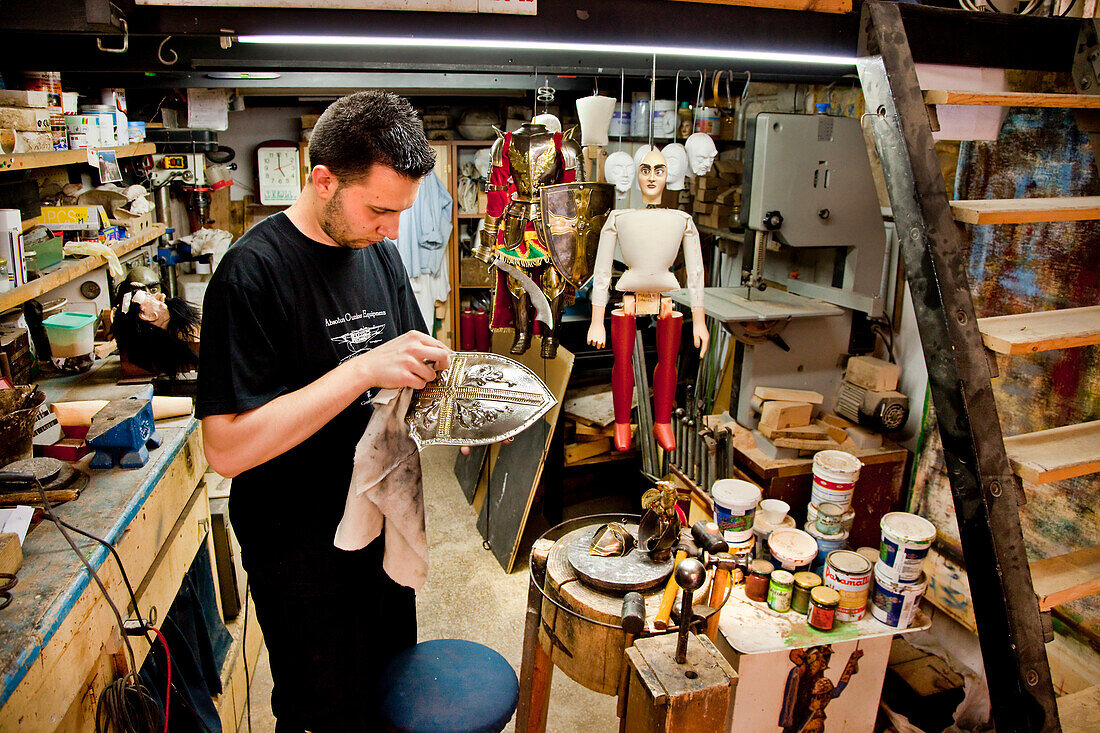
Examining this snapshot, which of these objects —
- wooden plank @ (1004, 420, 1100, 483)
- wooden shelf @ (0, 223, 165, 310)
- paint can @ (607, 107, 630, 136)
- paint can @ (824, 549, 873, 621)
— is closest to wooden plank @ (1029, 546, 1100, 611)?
wooden plank @ (1004, 420, 1100, 483)

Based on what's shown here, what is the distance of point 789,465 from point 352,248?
88.3 inches

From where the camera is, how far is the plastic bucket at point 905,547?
230 centimetres

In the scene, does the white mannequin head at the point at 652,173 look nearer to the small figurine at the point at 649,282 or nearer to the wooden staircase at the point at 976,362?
the small figurine at the point at 649,282

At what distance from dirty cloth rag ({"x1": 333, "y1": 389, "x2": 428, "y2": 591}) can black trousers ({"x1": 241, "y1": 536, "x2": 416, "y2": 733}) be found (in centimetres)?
11

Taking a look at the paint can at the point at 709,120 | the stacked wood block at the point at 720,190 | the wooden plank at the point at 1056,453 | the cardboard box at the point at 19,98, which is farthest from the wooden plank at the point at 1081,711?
the cardboard box at the point at 19,98

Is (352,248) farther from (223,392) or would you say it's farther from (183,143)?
(183,143)

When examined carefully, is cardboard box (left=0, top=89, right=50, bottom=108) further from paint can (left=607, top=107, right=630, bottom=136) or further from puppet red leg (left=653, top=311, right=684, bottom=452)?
paint can (left=607, top=107, right=630, bottom=136)

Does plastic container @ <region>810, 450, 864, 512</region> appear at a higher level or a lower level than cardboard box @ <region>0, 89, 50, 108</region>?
lower

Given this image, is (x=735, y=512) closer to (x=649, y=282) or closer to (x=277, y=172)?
(x=649, y=282)

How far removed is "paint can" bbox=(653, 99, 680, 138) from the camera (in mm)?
3963

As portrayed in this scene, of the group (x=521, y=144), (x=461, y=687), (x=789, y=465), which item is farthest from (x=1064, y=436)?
(x=521, y=144)

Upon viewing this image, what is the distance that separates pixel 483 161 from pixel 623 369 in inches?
152

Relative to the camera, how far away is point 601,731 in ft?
9.35

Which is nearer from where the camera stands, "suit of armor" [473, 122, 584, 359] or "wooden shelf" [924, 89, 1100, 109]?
"wooden shelf" [924, 89, 1100, 109]
